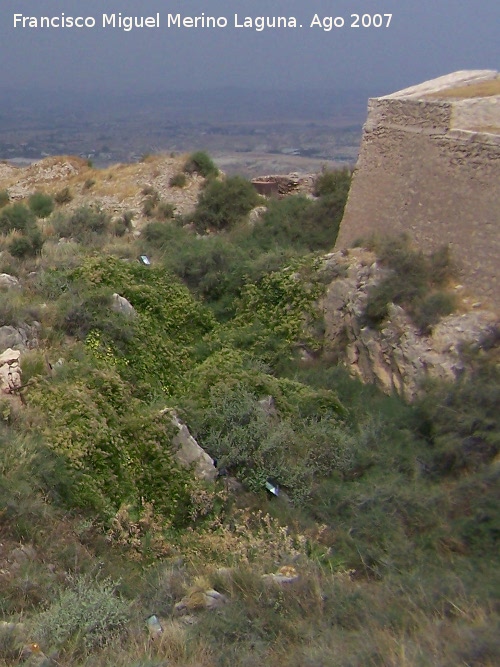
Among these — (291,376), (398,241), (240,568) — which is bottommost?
(291,376)

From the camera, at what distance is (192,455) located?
6977 mm

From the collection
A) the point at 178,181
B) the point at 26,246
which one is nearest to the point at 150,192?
the point at 178,181

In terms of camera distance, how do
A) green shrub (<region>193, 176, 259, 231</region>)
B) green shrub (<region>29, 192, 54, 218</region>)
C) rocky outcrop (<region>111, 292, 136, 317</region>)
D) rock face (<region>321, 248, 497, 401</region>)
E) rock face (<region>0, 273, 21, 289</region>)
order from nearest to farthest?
rock face (<region>321, 248, 497, 401</region>) → rocky outcrop (<region>111, 292, 136, 317</region>) → rock face (<region>0, 273, 21, 289</region>) → green shrub (<region>193, 176, 259, 231</region>) → green shrub (<region>29, 192, 54, 218</region>)

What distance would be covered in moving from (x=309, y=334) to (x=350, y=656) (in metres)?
7.37

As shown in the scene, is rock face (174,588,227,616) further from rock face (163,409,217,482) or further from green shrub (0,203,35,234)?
green shrub (0,203,35,234)

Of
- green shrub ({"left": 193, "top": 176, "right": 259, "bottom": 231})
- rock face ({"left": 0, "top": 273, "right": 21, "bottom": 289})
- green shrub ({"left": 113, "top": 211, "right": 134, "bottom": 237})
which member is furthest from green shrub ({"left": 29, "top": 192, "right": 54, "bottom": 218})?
rock face ({"left": 0, "top": 273, "right": 21, "bottom": 289})

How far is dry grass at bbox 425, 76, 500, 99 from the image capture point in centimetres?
1138

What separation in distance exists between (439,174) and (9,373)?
7142mm

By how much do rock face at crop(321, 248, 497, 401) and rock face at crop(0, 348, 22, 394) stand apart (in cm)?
499

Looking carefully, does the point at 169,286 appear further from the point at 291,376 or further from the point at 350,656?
the point at 350,656

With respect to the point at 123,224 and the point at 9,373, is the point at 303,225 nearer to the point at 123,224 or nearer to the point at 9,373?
the point at 123,224

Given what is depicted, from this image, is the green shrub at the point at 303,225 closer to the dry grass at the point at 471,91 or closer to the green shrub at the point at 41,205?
the dry grass at the point at 471,91

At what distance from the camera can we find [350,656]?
11.4ft

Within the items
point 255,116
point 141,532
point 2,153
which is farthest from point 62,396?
point 255,116
